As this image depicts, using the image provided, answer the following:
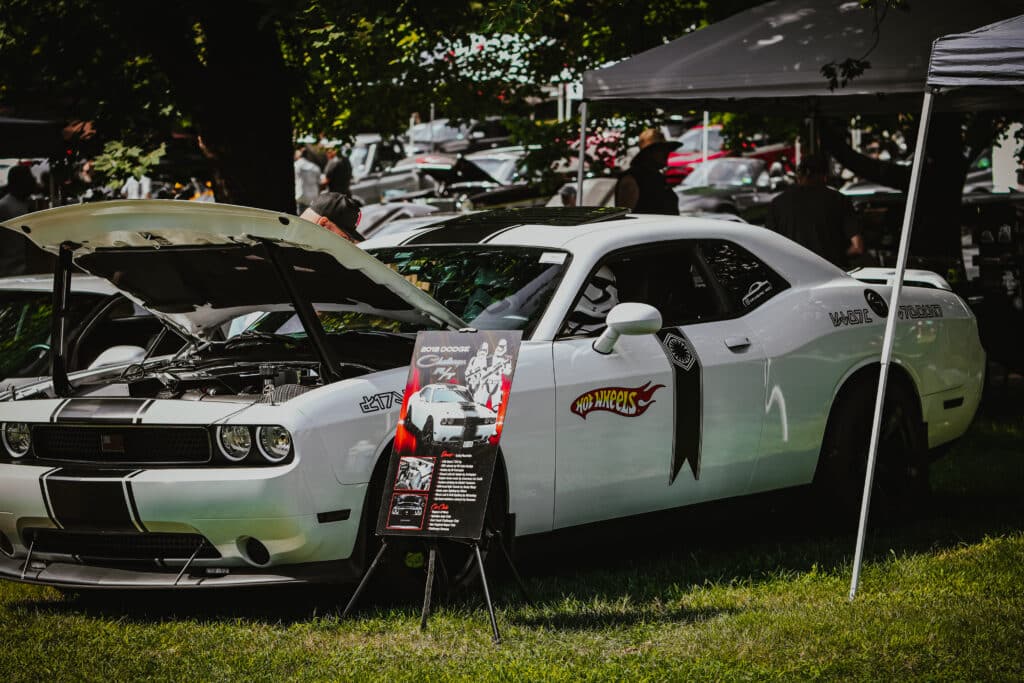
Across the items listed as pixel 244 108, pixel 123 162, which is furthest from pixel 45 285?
pixel 123 162

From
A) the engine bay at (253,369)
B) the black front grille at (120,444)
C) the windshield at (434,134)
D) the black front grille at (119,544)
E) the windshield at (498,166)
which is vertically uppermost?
the engine bay at (253,369)

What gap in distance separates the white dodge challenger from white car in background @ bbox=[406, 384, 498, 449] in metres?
0.17

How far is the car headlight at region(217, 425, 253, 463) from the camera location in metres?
5.10

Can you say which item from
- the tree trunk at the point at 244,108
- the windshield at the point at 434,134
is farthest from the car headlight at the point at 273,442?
the windshield at the point at 434,134

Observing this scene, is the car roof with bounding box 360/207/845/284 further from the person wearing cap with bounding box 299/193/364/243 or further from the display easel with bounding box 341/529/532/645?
the display easel with bounding box 341/529/532/645

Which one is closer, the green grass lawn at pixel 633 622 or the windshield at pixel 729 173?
the green grass lawn at pixel 633 622

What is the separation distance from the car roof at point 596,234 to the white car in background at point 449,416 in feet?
3.82

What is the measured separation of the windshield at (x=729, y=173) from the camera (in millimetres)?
27942

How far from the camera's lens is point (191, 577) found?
5.12m

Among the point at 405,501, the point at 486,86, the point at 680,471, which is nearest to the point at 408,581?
the point at 405,501

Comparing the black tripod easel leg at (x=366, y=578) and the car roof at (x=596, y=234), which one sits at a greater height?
the car roof at (x=596, y=234)

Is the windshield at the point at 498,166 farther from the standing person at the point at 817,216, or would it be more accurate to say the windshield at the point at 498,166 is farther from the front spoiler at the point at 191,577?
the front spoiler at the point at 191,577

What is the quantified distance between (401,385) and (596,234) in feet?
Answer: 4.33

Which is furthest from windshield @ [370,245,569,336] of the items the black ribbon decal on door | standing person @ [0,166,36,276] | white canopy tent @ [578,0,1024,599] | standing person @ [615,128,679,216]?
standing person @ [0,166,36,276]
